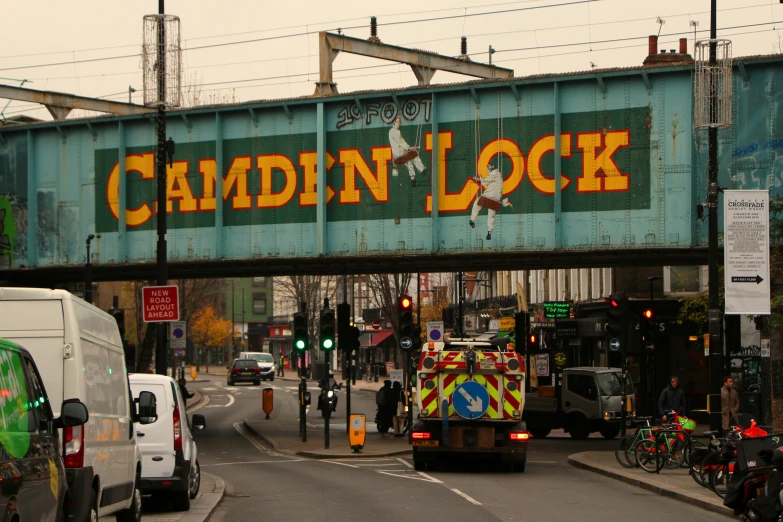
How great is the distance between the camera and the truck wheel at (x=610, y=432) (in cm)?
3494

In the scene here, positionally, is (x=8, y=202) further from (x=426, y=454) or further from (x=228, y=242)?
(x=426, y=454)

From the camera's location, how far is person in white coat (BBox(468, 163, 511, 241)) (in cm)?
2850

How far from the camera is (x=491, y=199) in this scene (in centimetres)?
2853

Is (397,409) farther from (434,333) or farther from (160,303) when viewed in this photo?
(160,303)

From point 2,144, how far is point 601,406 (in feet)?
62.1

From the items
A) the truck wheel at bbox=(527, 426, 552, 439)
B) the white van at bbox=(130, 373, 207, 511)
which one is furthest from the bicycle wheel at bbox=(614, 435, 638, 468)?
the truck wheel at bbox=(527, 426, 552, 439)

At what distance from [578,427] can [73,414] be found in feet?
89.6

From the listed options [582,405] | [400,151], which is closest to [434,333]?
[582,405]

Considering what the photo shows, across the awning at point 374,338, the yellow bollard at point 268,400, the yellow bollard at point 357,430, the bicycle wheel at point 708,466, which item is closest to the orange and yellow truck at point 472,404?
the bicycle wheel at point 708,466

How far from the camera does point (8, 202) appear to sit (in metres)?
33.2

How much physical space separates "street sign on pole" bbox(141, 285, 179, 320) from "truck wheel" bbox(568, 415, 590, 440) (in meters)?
16.1

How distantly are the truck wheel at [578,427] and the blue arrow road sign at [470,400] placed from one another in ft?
42.3

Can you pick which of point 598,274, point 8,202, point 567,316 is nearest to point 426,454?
point 8,202

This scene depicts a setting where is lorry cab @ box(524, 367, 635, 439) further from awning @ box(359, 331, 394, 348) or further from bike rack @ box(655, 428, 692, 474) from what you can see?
awning @ box(359, 331, 394, 348)
